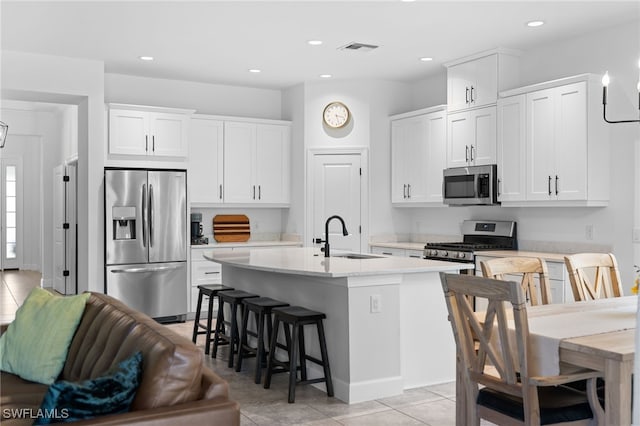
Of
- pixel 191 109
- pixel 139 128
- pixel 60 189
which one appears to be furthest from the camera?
pixel 60 189

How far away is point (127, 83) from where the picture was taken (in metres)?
6.99

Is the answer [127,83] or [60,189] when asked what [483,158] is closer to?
[127,83]

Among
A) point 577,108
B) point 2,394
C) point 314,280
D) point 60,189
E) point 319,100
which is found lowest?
point 2,394

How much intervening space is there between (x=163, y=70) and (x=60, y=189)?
318 centimetres

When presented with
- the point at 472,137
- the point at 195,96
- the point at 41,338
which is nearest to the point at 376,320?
the point at 41,338

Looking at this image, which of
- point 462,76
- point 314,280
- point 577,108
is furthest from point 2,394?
point 462,76

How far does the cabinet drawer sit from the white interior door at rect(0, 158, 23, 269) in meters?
6.48

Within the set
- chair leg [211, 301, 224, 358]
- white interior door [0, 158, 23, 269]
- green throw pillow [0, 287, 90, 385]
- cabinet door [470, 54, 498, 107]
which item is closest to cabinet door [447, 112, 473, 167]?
cabinet door [470, 54, 498, 107]

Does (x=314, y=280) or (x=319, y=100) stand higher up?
(x=319, y=100)

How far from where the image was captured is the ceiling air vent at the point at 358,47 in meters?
5.71

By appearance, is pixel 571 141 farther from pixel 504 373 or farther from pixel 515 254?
pixel 504 373

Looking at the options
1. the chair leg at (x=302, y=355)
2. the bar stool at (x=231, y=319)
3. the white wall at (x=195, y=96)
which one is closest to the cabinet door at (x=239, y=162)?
the white wall at (x=195, y=96)

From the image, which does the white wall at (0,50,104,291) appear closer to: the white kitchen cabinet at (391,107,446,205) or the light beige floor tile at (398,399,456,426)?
the white kitchen cabinet at (391,107,446,205)

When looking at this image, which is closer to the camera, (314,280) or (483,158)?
(314,280)
